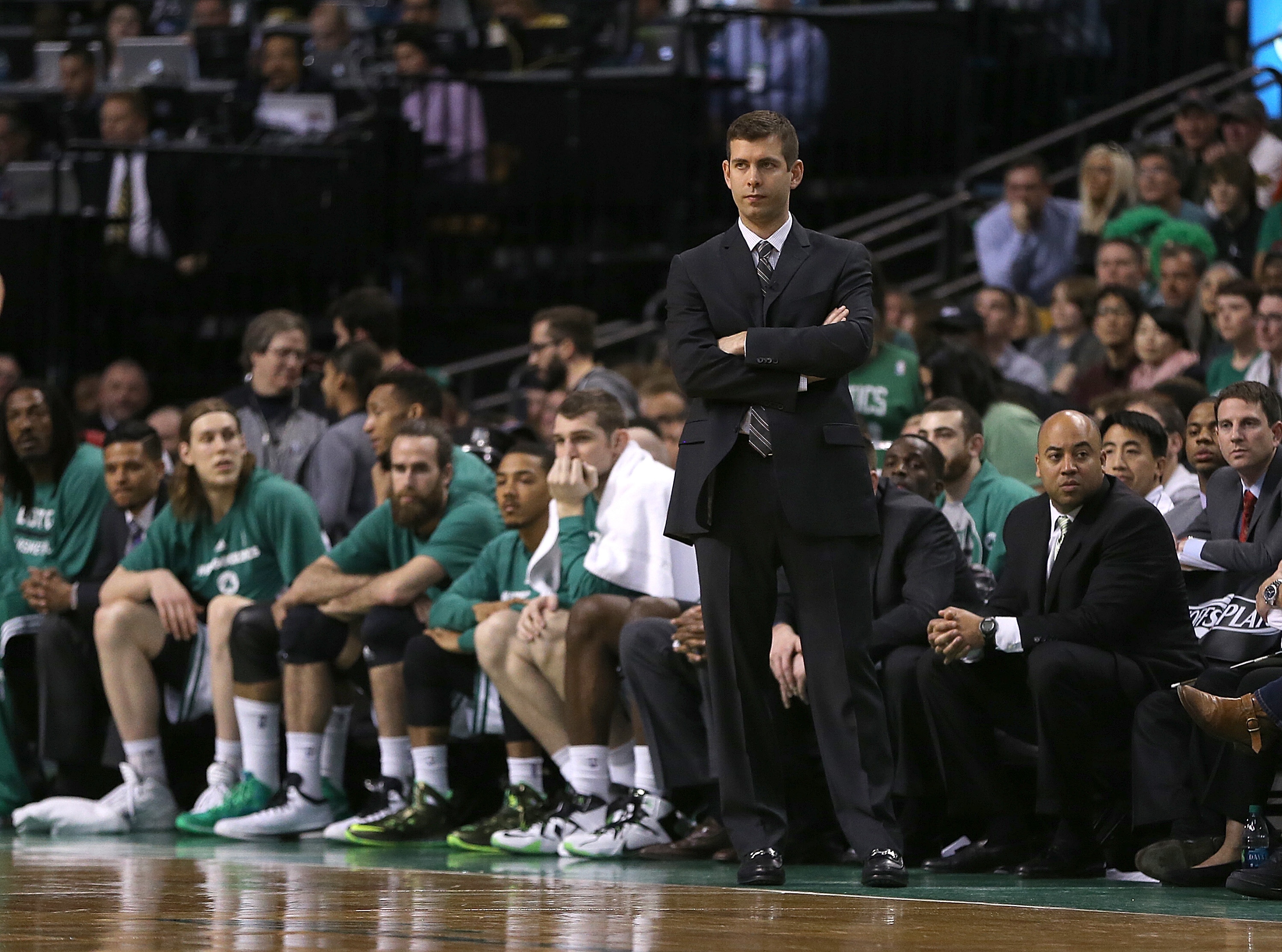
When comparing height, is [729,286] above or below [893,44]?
below

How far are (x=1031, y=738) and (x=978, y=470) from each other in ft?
3.95

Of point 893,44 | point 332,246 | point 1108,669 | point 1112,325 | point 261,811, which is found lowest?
point 261,811

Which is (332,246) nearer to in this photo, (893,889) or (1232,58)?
(1232,58)

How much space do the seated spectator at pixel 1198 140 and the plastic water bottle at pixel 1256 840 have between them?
610cm

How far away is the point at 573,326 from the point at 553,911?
4472mm

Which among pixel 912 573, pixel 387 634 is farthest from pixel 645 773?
pixel 387 634

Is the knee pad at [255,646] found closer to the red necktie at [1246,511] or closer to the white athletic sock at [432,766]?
the white athletic sock at [432,766]

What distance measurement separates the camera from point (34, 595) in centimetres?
791

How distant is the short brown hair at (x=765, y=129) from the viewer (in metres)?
5.00

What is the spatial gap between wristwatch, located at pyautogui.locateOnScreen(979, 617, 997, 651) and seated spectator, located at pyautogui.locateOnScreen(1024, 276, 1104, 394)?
11.3 feet

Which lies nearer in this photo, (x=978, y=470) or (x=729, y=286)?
(x=729, y=286)

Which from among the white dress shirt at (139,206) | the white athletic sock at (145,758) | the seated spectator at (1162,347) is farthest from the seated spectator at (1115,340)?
the white dress shirt at (139,206)

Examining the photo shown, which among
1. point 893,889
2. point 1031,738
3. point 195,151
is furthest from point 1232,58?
point 893,889

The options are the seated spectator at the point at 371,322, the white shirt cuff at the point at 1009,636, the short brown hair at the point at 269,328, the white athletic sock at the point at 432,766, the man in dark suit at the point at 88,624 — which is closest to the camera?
the white shirt cuff at the point at 1009,636
